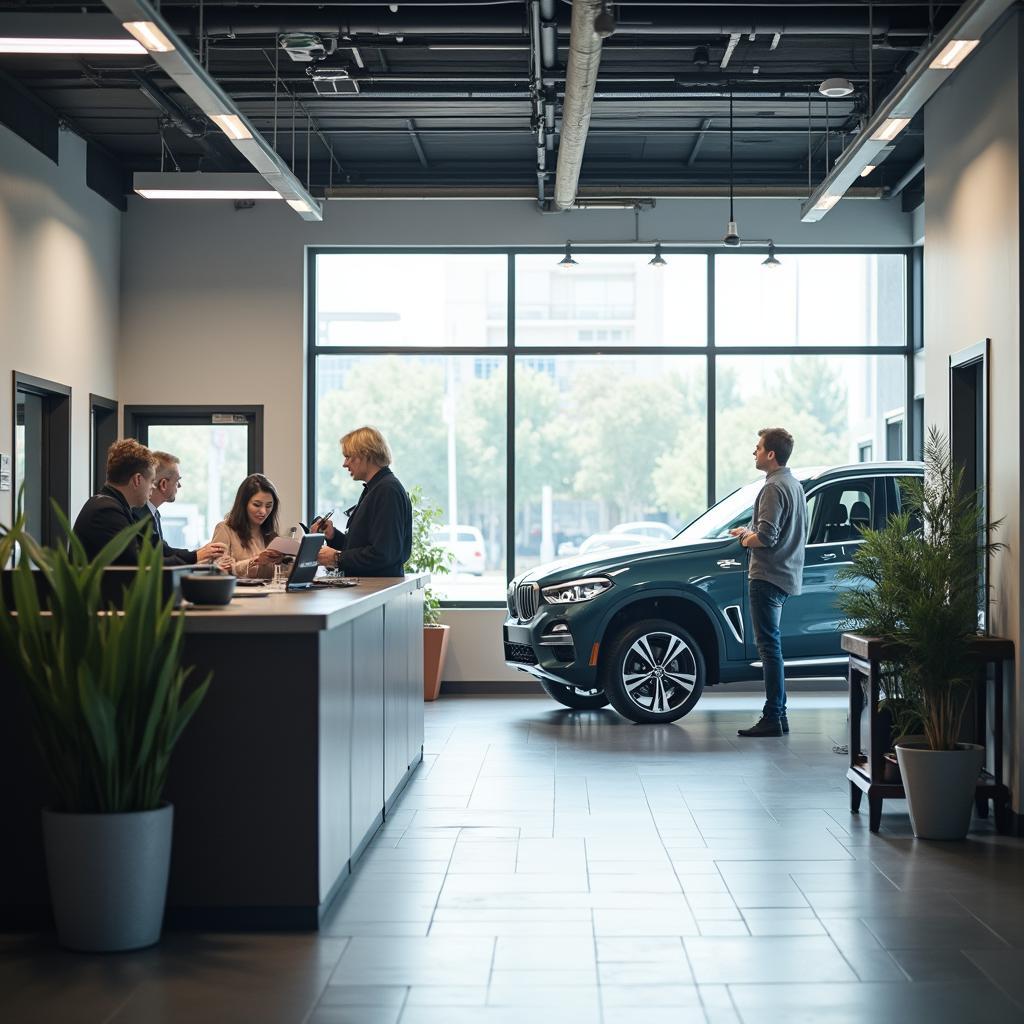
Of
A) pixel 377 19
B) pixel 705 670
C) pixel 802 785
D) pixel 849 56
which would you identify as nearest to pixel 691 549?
pixel 705 670

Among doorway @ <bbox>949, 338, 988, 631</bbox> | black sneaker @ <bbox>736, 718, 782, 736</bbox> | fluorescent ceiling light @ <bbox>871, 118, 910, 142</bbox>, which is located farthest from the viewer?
black sneaker @ <bbox>736, 718, 782, 736</bbox>

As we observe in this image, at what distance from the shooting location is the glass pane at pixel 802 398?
426 inches

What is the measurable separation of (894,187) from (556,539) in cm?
374

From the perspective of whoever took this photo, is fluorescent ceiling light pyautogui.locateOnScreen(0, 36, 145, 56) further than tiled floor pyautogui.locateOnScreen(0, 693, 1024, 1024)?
Yes

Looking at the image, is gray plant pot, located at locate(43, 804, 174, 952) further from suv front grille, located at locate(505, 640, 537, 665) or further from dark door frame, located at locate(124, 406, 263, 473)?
dark door frame, located at locate(124, 406, 263, 473)

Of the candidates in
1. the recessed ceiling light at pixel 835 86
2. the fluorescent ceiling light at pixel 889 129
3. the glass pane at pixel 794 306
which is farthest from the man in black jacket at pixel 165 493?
the glass pane at pixel 794 306

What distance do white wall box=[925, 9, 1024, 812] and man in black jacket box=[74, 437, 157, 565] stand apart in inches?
136

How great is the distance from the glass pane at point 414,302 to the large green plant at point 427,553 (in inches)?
50.6

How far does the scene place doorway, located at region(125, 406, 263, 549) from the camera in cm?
1059

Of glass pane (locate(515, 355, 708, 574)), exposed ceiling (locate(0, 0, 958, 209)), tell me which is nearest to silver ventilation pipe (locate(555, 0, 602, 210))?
exposed ceiling (locate(0, 0, 958, 209))

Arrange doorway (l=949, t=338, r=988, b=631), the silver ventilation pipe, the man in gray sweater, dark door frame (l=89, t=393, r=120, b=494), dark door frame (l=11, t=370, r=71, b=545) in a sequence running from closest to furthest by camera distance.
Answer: the silver ventilation pipe
doorway (l=949, t=338, r=988, b=631)
the man in gray sweater
dark door frame (l=11, t=370, r=71, b=545)
dark door frame (l=89, t=393, r=120, b=494)

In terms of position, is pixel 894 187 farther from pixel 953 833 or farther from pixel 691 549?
pixel 953 833

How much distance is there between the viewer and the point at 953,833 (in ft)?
17.2

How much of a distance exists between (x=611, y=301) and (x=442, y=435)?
172cm
